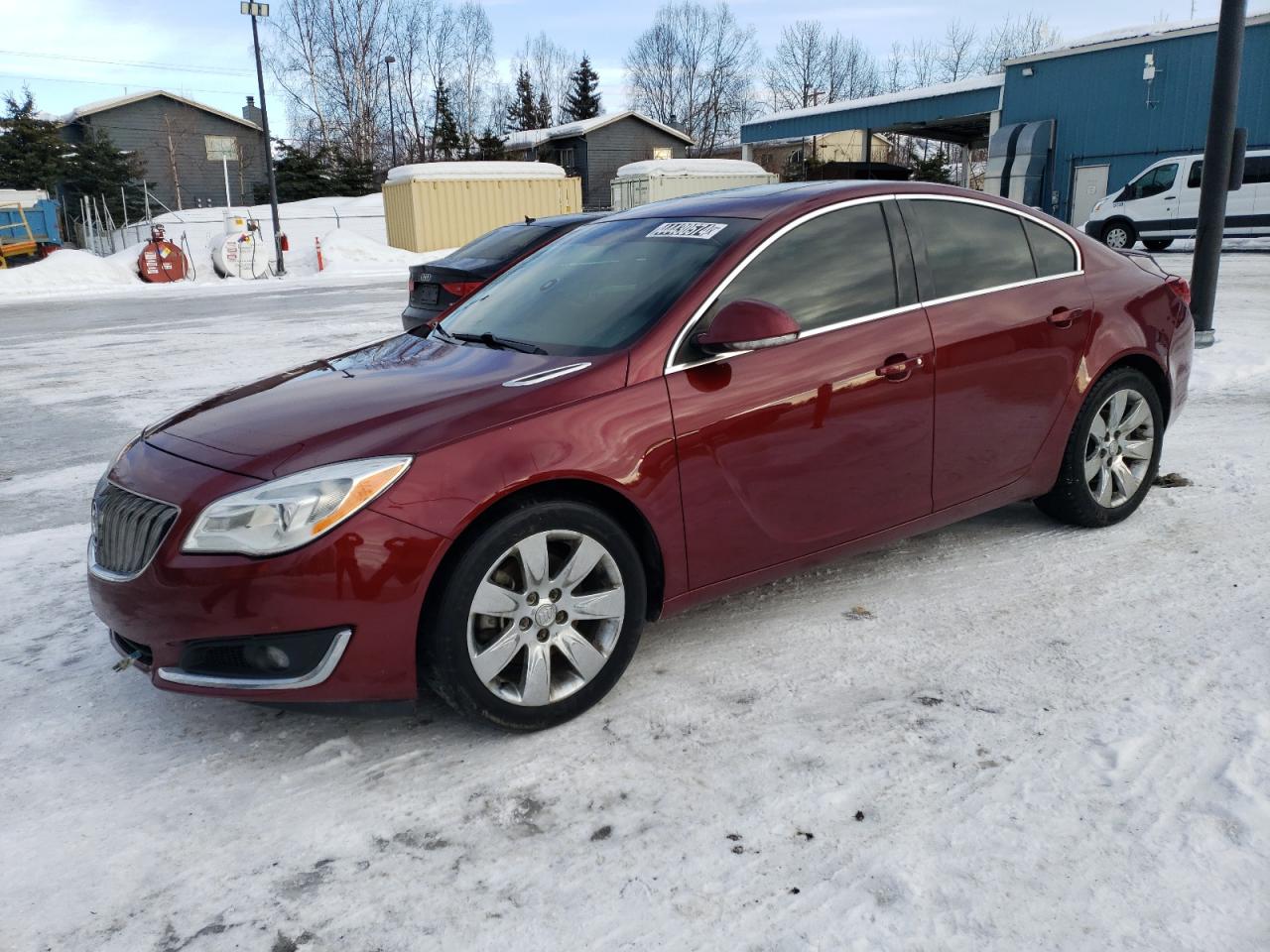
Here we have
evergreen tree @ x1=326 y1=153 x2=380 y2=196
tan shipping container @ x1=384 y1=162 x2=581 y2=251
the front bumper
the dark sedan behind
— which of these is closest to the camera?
the front bumper

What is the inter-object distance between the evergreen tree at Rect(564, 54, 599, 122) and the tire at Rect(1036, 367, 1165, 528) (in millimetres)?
71839

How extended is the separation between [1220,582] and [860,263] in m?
1.89

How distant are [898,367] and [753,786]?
1.67 metres

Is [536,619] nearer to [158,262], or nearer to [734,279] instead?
[734,279]

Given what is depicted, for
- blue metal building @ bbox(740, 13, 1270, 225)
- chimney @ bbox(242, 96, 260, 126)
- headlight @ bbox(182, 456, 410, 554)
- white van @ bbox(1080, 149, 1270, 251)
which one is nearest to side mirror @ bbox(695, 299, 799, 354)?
headlight @ bbox(182, 456, 410, 554)

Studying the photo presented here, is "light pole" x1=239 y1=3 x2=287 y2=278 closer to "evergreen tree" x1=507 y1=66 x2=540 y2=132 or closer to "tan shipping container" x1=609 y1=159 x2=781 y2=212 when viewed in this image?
"tan shipping container" x1=609 y1=159 x2=781 y2=212

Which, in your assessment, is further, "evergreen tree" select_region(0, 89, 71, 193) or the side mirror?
"evergreen tree" select_region(0, 89, 71, 193)

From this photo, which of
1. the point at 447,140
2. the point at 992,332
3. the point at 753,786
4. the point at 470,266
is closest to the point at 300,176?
the point at 447,140

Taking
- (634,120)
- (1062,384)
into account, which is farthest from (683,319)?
(634,120)

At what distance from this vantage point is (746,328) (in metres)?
3.22

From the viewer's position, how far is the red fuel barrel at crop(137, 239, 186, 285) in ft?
84.3

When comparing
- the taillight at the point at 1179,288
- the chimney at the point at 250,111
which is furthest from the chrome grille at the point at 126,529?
the chimney at the point at 250,111

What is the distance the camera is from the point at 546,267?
424cm

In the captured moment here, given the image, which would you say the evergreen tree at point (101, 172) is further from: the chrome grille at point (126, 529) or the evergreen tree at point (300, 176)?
the chrome grille at point (126, 529)
